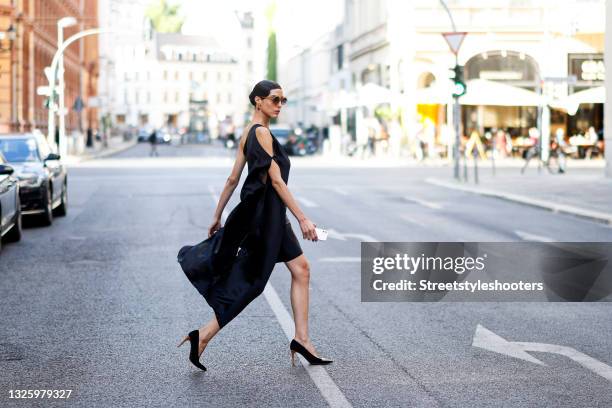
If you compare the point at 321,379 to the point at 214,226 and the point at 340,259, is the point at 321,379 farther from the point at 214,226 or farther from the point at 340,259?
the point at 340,259

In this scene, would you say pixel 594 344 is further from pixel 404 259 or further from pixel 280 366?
pixel 280 366

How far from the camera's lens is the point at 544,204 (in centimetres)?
2358

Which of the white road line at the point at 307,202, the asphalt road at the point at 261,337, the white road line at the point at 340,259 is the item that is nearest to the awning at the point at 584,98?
the white road line at the point at 307,202

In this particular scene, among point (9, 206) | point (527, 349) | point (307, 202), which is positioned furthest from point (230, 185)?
point (307, 202)

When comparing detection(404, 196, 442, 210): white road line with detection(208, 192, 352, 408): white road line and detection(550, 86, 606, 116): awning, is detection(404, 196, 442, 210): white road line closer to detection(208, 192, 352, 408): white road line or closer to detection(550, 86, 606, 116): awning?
detection(208, 192, 352, 408): white road line

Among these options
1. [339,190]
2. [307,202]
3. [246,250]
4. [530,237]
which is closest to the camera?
[246,250]

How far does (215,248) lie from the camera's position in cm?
734

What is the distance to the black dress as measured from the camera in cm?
732

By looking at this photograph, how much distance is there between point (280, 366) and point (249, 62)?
18320 centimetres

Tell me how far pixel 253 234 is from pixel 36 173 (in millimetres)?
12460

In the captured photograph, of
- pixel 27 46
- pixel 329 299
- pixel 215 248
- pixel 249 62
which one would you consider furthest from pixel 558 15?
pixel 249 62

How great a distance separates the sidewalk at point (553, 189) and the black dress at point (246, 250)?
1343 centimetres

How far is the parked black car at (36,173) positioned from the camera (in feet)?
61.6

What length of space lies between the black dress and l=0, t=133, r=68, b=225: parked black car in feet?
39.1
